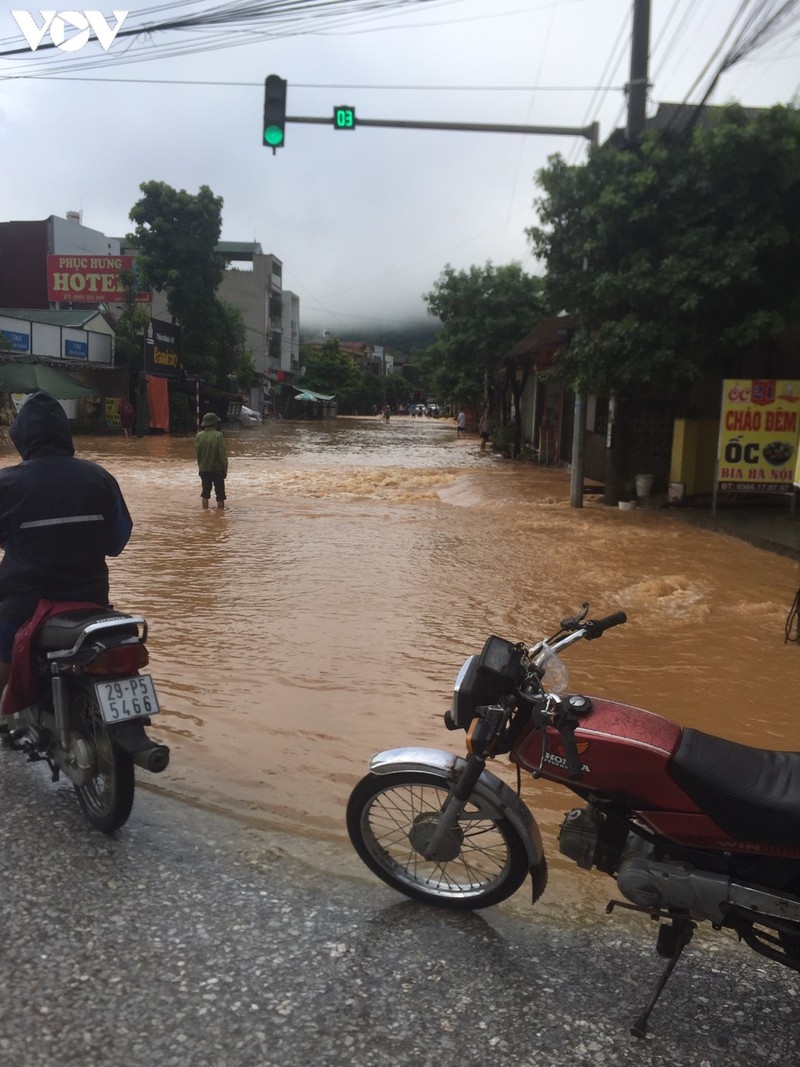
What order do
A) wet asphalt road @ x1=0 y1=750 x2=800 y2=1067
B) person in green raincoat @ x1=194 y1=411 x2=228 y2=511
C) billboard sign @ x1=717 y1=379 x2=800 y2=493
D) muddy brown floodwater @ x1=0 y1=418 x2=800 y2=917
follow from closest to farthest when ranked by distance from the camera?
wet asphalt road @ x1=0 y1=750 x2=800 y2=1067, muddy brown floodwater @ x1=0 y1=418 x2=800 y2=917, billboard sign @ x1=717 y1=379 x2=800 y2=493, person in green raincoat @ x1=194 y1=411 x2=228 y2=511

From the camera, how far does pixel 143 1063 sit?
7.34 feet

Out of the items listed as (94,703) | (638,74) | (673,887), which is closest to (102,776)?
(94,703)

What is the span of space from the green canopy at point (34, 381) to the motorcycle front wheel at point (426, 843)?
77.8 feet

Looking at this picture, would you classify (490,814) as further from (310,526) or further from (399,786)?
(310,526)

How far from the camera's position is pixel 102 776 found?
3.57 m

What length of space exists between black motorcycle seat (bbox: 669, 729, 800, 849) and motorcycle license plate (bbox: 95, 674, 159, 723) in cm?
200

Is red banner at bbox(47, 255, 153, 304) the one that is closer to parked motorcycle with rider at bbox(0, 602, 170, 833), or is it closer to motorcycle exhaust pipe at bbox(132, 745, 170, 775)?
parked motorcycle with rider at bbox(0, 602, 170, 833)

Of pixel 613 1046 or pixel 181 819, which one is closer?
pixel 613 1046

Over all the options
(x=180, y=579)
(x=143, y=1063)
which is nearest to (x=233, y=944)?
(x=143, y=1063)

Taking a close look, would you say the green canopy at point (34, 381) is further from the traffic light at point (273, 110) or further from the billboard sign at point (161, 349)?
the traffic light at point (273, 110)

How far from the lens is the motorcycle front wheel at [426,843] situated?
9.77ft

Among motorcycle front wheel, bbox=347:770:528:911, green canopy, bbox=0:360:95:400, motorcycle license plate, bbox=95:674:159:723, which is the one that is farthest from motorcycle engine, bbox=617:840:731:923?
green canopy, bbox=0:360:95:400

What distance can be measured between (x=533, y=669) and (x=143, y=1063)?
1.50m

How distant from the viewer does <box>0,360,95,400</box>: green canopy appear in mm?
24516
